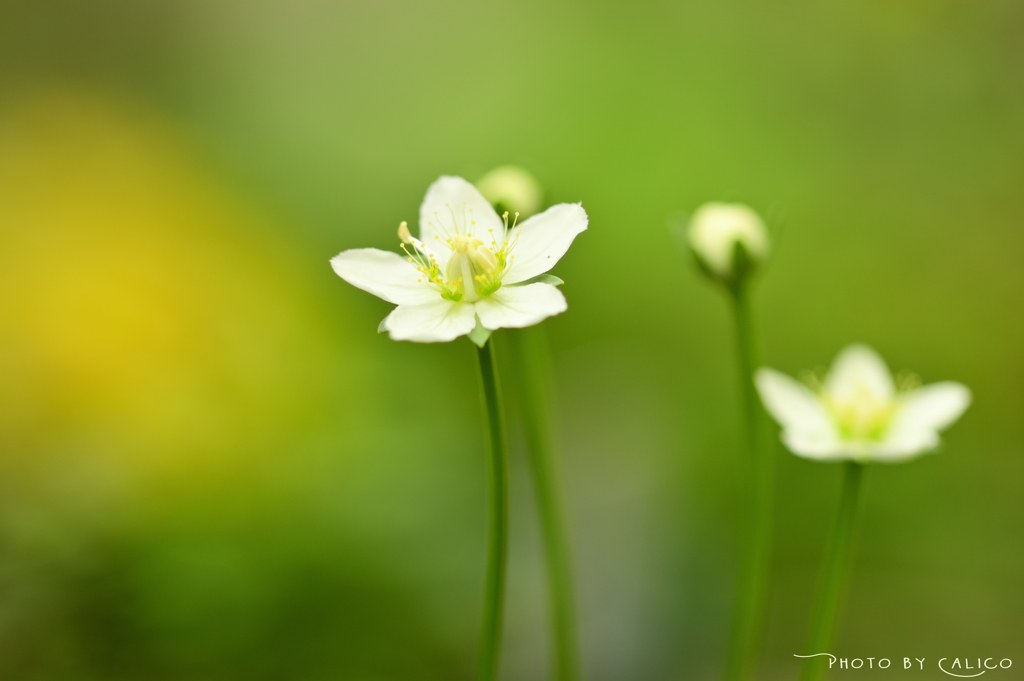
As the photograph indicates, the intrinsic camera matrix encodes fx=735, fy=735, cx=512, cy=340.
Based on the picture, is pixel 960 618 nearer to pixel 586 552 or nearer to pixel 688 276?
pixel 586 552

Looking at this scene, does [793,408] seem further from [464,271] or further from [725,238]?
[464,271]

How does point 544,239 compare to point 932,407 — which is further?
point 932,407

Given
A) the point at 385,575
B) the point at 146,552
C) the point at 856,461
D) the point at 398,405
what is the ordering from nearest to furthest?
the point at 856,461 < the point at 146,552 < the point at 385,575 < the point at 398,405

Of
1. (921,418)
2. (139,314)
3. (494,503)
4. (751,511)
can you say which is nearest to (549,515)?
(751,511)

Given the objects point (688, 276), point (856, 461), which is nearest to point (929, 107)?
point (688, 276)

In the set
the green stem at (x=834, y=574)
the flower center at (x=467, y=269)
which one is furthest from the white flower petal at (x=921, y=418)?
the flower center at (x=467, y=269)
